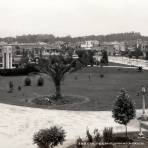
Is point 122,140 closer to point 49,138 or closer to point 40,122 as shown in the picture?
point 49,138

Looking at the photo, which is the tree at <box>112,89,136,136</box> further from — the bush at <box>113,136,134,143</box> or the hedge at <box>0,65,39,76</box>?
the hedge at <box>0,65,39,76</box>

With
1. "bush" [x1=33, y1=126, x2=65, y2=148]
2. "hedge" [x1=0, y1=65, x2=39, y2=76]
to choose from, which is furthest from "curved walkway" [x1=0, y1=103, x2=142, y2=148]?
"hedge" [x1=0, y1=65, x2=39, y2=76]

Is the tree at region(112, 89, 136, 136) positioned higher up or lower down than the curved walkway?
higher up

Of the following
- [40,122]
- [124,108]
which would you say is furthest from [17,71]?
[124,108]

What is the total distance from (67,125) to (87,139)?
14.0 ft

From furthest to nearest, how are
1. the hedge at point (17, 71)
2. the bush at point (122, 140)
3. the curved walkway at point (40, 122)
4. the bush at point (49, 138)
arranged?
the hedge at point (17, 71) < the curved walkway at point (40, 122) < the bush at point (122, 140) < the bush at point (49, 138)

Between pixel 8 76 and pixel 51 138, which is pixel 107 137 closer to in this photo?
pixel 51 138

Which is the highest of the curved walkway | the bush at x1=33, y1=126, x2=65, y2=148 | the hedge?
the hedge

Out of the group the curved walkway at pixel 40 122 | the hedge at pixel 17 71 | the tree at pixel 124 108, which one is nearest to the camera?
the tree at pixel 124 108

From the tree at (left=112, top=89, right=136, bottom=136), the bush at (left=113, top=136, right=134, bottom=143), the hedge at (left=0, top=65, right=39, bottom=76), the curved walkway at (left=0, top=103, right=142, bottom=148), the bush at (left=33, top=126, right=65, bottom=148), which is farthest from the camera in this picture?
the hedge at (left=0, top=65, right=39, bottom=76)

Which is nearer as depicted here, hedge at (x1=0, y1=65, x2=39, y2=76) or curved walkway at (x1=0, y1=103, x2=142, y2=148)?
curved walkway at (x1=0, y1=103, x2=142, y2=148)

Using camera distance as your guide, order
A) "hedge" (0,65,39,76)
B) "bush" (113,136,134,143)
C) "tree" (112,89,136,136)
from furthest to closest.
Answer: "hedge" (0,65,39,76)
"tree" (112,89,136,136)
"bush" (113,136,134,143)

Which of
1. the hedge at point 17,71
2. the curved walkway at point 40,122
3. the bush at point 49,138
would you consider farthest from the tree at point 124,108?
the hedge at point 17,71

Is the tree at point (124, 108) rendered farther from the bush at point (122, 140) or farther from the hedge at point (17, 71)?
the hedge at point (17, 71)
